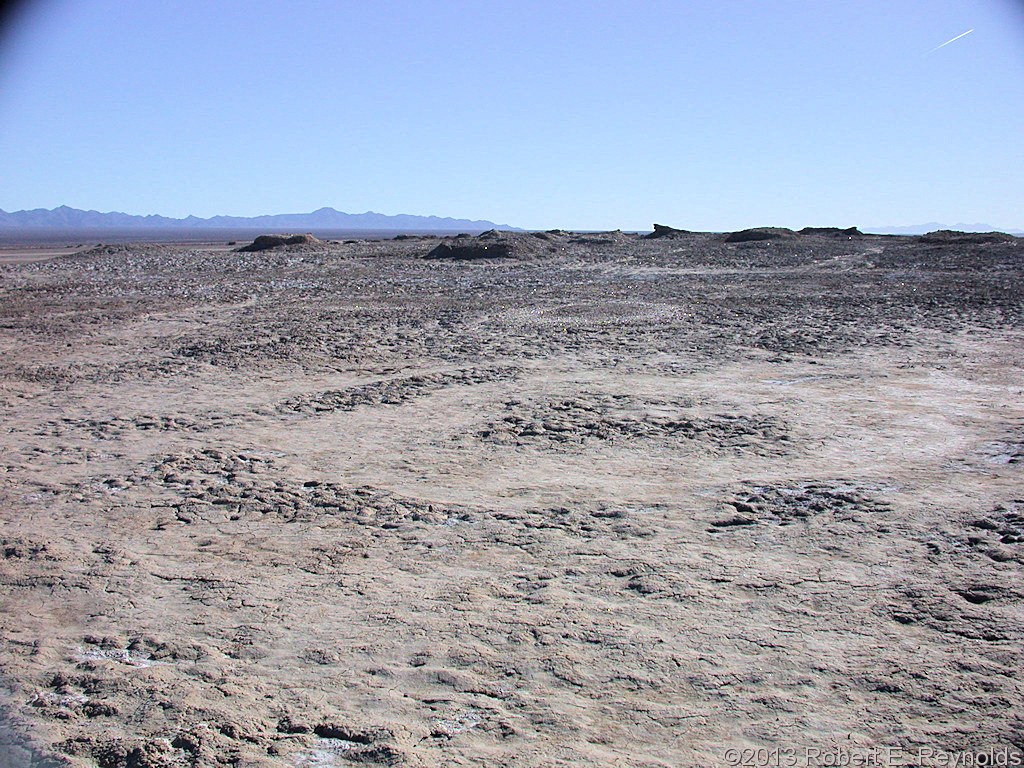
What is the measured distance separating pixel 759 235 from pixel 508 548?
27863 mm

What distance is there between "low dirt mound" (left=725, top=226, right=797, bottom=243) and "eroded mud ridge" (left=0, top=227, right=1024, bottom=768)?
62.9 ft

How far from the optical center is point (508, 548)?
16.1 feet

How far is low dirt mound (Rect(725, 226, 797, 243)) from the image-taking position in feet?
99.1

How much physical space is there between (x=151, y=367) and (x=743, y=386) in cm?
654

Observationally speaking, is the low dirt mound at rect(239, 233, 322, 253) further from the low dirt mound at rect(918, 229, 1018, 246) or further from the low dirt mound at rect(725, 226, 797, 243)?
the low dirt mound at rect(918, 229, 1018, 246)

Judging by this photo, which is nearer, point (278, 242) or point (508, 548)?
point (508, 548)

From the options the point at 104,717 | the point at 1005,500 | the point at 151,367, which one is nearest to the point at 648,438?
the point at 1005,500

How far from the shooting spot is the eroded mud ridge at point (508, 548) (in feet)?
10.7
